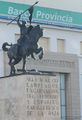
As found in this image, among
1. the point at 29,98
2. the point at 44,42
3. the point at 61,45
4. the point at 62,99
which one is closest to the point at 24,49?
the point at 29,98

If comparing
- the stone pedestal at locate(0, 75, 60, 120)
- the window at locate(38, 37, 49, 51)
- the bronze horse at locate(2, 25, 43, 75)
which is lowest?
the stone pedestal at locate(0, 75, 60, 120)

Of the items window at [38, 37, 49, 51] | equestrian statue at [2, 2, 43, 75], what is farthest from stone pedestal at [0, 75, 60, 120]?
window at [38, 37, 49, 51]

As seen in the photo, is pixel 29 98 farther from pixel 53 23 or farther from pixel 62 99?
pixel 53 23

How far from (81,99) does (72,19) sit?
6.00 metres

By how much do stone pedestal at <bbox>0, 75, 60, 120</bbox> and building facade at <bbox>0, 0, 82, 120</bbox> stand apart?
17.5 m

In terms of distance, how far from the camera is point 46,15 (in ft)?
153

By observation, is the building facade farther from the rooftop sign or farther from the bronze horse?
the bronze horse

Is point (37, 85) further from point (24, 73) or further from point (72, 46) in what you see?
point (72, 46)

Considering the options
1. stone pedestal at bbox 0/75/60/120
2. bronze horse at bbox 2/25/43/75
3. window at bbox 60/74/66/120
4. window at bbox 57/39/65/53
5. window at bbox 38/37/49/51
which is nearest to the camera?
stone pedestal at bbox 0/75/60/120

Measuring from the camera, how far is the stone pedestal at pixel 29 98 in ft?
83.8

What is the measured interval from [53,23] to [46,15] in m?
0.87

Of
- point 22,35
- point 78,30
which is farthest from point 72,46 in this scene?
point 22,35

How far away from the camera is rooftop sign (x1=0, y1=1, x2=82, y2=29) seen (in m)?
44.3

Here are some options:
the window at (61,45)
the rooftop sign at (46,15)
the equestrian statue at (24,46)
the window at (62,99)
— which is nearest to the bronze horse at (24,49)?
the equestrian statue at (24,46)
